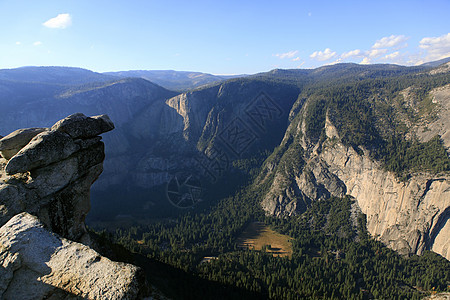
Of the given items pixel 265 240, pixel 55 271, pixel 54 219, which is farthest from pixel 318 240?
pixel 55 271

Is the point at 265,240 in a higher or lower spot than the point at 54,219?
lower

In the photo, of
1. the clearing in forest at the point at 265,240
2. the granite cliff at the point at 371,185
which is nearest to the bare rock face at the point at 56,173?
the clearing in forest at the point at 265,240

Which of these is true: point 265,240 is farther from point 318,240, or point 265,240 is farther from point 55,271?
point 55,271

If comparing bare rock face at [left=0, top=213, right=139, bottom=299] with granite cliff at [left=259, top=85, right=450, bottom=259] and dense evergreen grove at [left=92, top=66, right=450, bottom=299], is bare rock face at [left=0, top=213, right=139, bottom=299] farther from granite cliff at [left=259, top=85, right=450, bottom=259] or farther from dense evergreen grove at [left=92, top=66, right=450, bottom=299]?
granite cliff at [left=259, top=85, right=450, bottom=259]

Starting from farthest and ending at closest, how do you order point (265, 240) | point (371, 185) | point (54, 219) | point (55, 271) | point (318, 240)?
point (371, 185) → point (265, 240) → point (318, 240) → point (54, 219) → point (55, 271)

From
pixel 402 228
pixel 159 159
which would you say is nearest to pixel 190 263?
pixel 402 228

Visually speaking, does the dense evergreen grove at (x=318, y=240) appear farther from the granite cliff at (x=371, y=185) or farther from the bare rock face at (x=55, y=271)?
the bare rock face at (x=55, y=271)

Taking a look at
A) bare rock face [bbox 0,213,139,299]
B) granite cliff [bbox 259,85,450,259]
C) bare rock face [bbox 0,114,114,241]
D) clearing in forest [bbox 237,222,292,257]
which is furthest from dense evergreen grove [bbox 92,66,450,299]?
bare rock face [bbox 0,213,139,299]

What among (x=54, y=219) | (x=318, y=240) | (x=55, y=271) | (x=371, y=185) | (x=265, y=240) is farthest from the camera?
(x=371, y=185)
